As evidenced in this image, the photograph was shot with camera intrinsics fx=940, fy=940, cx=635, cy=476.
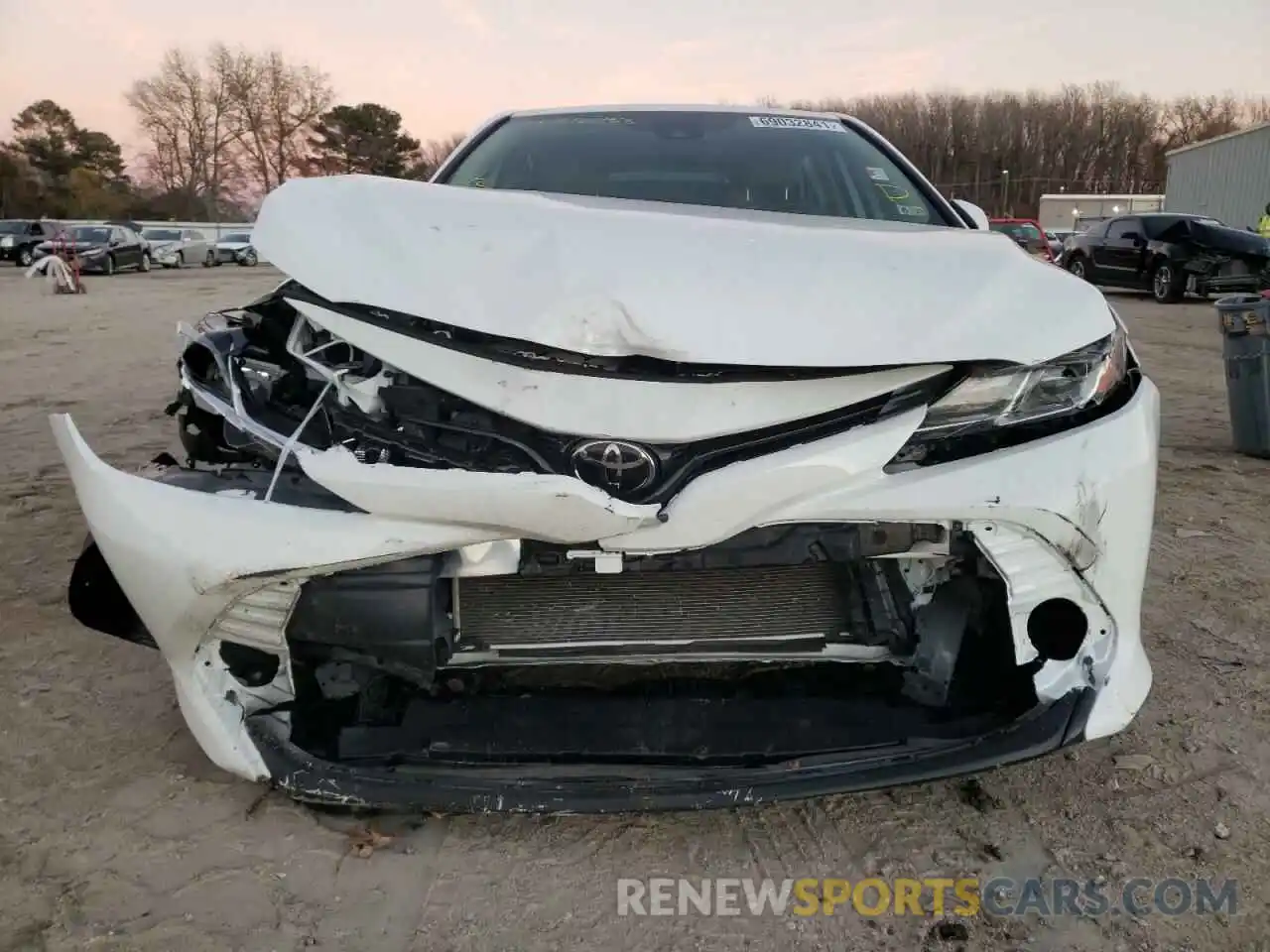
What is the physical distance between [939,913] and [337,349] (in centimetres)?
165

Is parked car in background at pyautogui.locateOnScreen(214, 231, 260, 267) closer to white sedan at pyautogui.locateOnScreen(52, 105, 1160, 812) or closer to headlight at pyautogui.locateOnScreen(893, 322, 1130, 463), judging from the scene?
white sedan at pyautogui.locateOnScreen(52, 105, 1160, 812)

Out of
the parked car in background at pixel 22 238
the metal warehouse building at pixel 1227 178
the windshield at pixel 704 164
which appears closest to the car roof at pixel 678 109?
the windshield at pixel 704 164

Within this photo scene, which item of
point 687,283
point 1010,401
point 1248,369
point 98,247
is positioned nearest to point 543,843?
point 687,283

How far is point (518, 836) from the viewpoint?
1.97 meters

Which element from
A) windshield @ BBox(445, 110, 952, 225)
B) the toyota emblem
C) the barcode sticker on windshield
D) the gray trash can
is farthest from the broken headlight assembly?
the gray trash can

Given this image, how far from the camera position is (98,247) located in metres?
27.6

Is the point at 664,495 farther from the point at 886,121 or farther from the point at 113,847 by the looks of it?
the point at 886,121

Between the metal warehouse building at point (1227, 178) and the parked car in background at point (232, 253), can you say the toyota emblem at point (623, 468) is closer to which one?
the metal warehouse building at point (1227, 178)

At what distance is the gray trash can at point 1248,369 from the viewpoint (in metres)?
5.14

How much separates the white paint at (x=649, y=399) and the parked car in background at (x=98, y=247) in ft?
96.6

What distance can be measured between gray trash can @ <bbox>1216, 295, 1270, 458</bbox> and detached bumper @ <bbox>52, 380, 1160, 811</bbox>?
408 cm

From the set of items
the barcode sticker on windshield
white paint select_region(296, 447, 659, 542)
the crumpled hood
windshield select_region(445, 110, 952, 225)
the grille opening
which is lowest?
the grille opening

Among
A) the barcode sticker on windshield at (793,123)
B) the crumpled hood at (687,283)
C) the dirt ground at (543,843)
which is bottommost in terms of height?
the dirt ground at (543,843)

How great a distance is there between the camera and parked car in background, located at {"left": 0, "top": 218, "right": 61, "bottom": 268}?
29203 mm
